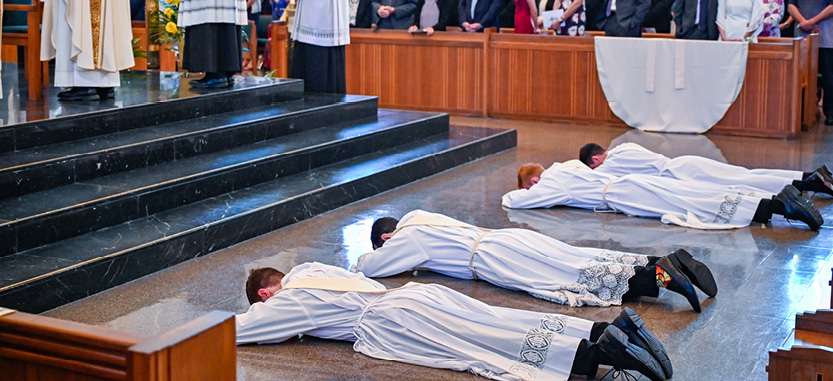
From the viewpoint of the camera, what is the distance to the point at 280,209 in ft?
17.9

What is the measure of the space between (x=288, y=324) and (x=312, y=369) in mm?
225

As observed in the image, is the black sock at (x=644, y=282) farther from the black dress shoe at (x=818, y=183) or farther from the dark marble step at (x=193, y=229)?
the black dress shoe at (x=818, y=183)

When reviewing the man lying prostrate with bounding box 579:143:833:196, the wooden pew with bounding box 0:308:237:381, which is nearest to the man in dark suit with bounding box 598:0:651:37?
the man lying prostrate with bounding box 579:143:833:196

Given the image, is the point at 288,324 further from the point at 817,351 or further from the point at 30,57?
the point at 30,57

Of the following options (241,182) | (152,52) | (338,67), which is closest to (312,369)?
(241,182)

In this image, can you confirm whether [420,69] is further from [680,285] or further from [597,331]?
[597,331]

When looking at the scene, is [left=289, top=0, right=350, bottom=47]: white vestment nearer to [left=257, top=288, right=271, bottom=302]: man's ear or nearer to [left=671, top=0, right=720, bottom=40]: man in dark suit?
[left=671, top=0, right=720, bottom=40]: man in dark suit

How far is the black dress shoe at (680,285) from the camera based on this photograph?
3.96 metres

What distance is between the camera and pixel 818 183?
6.02 metres

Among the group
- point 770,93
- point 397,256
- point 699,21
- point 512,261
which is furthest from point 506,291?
point 699,21

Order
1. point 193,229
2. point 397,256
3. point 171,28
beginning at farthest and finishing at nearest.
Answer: point 171,28 < point 193,229 < point 397,256

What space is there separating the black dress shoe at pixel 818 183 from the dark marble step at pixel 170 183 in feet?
10.0

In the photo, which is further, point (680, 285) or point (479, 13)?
point (479, 13)

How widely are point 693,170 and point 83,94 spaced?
402cm
